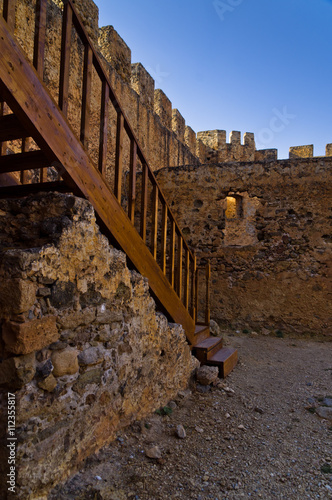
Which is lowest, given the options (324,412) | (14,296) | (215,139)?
(324,412)

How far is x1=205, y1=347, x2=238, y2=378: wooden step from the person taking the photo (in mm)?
3888

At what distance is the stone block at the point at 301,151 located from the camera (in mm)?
17641

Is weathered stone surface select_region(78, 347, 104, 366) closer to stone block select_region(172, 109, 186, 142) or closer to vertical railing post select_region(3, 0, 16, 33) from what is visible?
vertical railing post select_region(3, 0, 16, 33)

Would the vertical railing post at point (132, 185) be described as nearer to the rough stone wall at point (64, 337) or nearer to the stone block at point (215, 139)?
the rough stone wall at point (64, 337)

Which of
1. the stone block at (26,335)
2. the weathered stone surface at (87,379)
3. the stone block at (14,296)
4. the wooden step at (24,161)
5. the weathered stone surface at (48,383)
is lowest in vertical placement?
the weathered stone surface at (87,379)

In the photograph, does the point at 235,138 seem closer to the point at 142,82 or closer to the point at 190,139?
the point at 190,139

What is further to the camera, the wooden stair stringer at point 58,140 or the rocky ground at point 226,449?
the rocky ground at point 226,449

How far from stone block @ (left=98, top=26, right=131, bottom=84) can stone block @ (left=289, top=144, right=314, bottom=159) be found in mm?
12048

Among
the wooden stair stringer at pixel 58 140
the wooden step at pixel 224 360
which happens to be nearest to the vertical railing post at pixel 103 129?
the wooden stair stringer at pixel 58 140

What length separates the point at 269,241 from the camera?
22.0ft

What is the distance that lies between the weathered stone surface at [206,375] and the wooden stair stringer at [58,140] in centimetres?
134

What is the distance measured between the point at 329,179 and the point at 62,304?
20.6ft

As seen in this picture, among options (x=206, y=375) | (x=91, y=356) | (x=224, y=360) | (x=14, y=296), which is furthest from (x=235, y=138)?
(x=14, y=296)

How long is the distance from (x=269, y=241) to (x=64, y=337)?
560 cm
